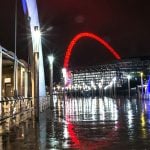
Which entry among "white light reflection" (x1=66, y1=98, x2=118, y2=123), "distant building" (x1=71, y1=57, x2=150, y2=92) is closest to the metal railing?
"white light reflection" (x1=66, y1=98, x2=118, y2=123)

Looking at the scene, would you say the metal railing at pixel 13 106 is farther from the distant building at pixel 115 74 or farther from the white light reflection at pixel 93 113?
the distant building at pixel 115 74

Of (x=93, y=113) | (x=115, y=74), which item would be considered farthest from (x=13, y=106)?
(x=115, y=74)

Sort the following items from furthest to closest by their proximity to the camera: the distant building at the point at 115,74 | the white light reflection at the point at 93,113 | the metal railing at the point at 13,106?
the distant building at the point at 115,74 → the white light reflection at the point at 93,113 → the metal railing at the point at 13,106

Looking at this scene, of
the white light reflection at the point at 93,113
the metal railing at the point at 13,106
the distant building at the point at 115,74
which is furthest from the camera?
the distant building at the point at 115,74

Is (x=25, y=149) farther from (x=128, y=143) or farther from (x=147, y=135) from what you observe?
(x=147, y=135)

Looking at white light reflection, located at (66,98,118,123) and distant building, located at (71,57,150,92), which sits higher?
distant building, located at (71,57,150,92)

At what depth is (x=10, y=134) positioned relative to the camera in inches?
602

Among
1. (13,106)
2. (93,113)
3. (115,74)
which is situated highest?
(115,74)

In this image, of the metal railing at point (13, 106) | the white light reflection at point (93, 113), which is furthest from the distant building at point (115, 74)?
the metal railing at point (13, 106)

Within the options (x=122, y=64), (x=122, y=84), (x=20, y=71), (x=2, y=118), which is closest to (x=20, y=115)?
(x=2, y=118)

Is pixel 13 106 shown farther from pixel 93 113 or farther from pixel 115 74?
pixel 115 74

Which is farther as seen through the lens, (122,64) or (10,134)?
(122,64)

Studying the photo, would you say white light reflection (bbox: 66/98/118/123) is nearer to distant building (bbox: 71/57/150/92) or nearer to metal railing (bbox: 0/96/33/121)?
metal railing (bbox: 0/96/33/121)

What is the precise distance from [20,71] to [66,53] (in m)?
103
